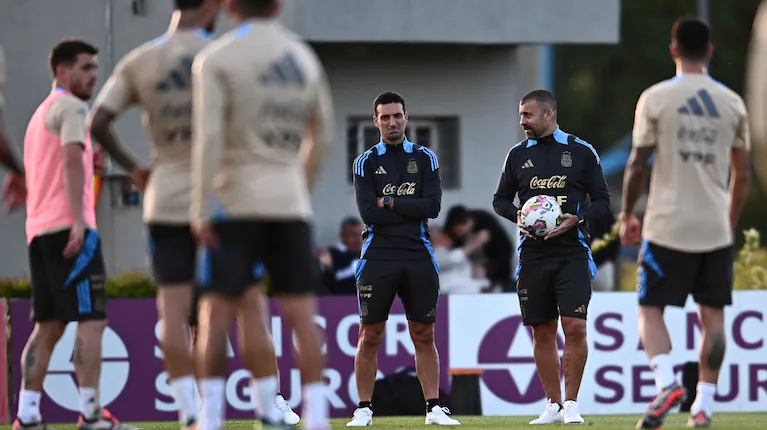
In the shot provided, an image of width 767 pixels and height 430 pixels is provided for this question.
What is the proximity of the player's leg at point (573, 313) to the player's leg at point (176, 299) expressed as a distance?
12.0ft

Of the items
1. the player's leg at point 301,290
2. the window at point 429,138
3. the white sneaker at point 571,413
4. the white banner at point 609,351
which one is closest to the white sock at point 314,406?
the player's leg at point 301,290

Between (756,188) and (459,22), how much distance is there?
2253 cm

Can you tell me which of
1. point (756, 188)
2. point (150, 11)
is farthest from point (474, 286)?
point (756, 188)

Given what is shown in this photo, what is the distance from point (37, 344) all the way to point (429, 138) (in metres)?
11.6

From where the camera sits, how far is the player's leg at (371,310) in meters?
11.2

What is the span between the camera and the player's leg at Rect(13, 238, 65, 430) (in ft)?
31.0

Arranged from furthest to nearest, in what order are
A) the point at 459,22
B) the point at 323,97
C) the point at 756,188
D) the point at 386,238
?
1. the point at 756,188
2. the point at 459,22
3. the point at 386,238
4. the point at 323,97

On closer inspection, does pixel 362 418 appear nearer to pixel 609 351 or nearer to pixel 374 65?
pixel 609 351

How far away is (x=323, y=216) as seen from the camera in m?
20.1

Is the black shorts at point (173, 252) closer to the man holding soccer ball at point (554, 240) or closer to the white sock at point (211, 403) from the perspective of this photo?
the white sock at point (211, 403)

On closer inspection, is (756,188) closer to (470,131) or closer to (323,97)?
(470,131)

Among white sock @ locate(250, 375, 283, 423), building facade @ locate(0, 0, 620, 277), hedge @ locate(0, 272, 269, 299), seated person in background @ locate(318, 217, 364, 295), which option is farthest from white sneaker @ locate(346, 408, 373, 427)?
building facade @ locate(0, 0, 620, 277)

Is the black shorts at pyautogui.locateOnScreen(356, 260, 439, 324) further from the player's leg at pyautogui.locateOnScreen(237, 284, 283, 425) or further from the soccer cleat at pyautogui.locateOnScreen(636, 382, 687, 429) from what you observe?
the player's leg at pyautogui.locateOnScreen(237, 284, 283, 425)

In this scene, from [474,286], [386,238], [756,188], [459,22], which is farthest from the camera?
[756,188]
